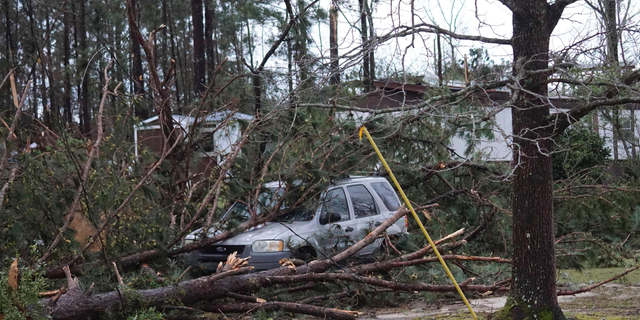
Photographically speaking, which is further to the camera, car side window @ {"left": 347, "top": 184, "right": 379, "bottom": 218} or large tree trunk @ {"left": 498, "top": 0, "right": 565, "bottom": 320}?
car side window @ {"left": 347, "top": 184, "right": 379, "bottom": 218}

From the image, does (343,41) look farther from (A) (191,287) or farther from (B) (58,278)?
(B) (58,278)

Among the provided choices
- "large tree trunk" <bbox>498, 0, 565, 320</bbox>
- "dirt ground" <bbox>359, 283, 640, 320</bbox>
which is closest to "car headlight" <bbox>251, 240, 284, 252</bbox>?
"dirt ground" <bbox>359, 283, 640, 320</bbox>

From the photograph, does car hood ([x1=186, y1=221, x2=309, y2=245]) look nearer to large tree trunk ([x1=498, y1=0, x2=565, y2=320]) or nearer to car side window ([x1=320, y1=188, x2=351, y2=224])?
car side window ([x1=320, y1=188, x2=351, y2=224])

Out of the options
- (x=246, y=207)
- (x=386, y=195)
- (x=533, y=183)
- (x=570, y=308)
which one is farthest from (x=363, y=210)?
(x=533, y=183)

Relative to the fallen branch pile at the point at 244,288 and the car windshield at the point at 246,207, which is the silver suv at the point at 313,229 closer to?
the car windshield at the point at 246,207

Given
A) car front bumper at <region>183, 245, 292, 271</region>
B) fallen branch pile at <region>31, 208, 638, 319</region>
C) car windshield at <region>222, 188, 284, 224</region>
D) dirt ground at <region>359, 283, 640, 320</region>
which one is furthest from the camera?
car windshield at <region>222, 188, 284, 224</region>

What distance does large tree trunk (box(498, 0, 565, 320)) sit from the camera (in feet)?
16.0

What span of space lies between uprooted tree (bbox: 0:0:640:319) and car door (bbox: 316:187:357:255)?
0.22m

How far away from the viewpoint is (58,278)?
6383 mm

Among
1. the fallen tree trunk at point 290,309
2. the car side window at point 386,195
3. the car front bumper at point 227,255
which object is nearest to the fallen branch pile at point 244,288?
the fallen tree trunk at point 290,309

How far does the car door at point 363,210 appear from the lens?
838 centimetres

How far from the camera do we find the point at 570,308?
6.67m

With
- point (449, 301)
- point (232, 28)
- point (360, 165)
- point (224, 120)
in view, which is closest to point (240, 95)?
point (224, 120)

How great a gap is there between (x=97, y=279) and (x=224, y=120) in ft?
10.5
